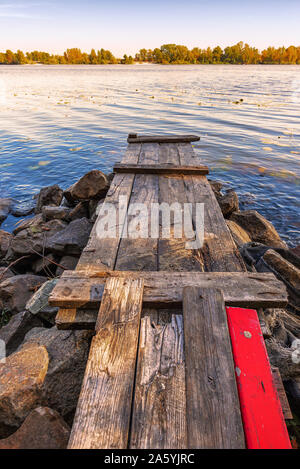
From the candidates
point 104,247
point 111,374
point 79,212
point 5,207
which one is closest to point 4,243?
point 79,212

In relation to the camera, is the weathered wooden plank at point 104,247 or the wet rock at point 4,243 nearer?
the weathered wooden plank at point 104,247

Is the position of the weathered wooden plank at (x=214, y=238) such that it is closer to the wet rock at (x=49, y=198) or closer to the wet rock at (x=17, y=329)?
the wet rock at (x=17, y=329)

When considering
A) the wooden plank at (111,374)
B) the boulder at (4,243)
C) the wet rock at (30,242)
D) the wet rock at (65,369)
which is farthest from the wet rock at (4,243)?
the wooden plank at (111,374)

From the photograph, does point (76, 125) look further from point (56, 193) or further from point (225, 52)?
point (225, 52)

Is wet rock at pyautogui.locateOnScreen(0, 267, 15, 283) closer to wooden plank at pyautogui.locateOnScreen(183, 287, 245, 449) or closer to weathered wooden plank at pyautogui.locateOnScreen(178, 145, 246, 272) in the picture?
weathered wooden plank at pyautogui.locateOnScreen(178, 145, 246, 272)

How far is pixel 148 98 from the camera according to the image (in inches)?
987

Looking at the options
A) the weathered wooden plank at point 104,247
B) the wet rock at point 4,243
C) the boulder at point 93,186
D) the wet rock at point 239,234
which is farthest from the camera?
the boulder at point 93,186

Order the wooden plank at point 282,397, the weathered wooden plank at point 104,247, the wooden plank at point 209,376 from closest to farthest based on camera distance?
1. the wooden plank at point 209,376
2. the wooden plank at point 282,397
3. the weathered wooden plank at point 104,247

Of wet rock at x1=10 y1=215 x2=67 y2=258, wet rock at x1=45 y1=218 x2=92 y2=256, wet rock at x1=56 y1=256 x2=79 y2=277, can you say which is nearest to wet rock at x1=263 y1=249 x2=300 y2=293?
wet rock at x1=45 y1=218 x2=92 y2=256

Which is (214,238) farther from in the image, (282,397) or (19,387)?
(19,387)

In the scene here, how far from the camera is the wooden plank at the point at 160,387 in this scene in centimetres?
136

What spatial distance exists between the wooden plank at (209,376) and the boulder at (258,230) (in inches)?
152

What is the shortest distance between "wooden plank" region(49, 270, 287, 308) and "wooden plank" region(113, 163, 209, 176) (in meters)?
3.01

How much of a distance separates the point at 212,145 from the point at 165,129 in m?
3.25
